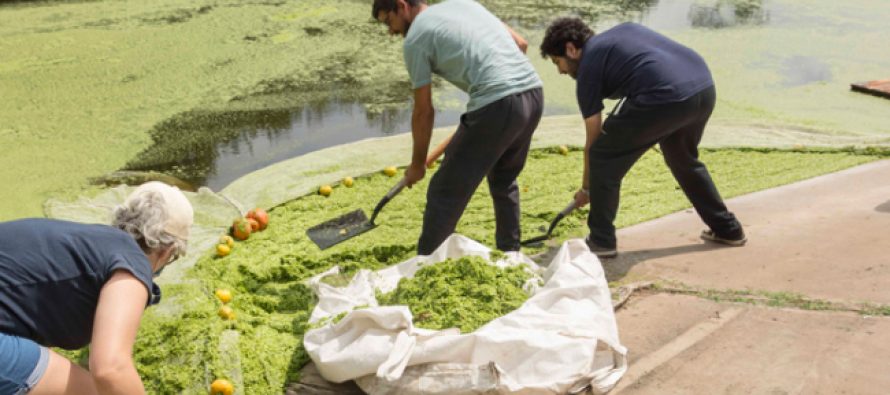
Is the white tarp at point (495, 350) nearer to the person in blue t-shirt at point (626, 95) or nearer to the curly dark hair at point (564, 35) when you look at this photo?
the person in blue t-shirt at point (626, 95)

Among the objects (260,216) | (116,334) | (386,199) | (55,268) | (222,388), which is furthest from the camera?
(260,216)

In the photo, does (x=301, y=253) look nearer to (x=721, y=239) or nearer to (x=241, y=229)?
(x=241, y=229)

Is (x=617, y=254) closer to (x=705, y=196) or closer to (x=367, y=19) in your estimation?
(x=705, y=196)

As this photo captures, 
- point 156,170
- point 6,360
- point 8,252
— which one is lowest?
point 156,170

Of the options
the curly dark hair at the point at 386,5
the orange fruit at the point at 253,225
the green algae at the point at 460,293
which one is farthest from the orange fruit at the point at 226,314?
the curly dark hair at the point at 386,5

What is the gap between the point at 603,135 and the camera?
319cm

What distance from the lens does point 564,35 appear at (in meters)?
3.15

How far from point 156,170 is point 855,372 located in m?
4.07

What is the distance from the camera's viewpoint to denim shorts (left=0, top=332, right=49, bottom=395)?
1.80 m

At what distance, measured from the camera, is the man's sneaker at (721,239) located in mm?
3412

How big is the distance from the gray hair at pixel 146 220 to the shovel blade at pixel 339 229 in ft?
5.63

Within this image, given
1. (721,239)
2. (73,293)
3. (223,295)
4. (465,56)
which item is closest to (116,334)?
(73,293)

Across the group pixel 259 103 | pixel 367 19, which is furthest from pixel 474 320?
pixel 367 19

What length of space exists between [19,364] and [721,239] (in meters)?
2.81
